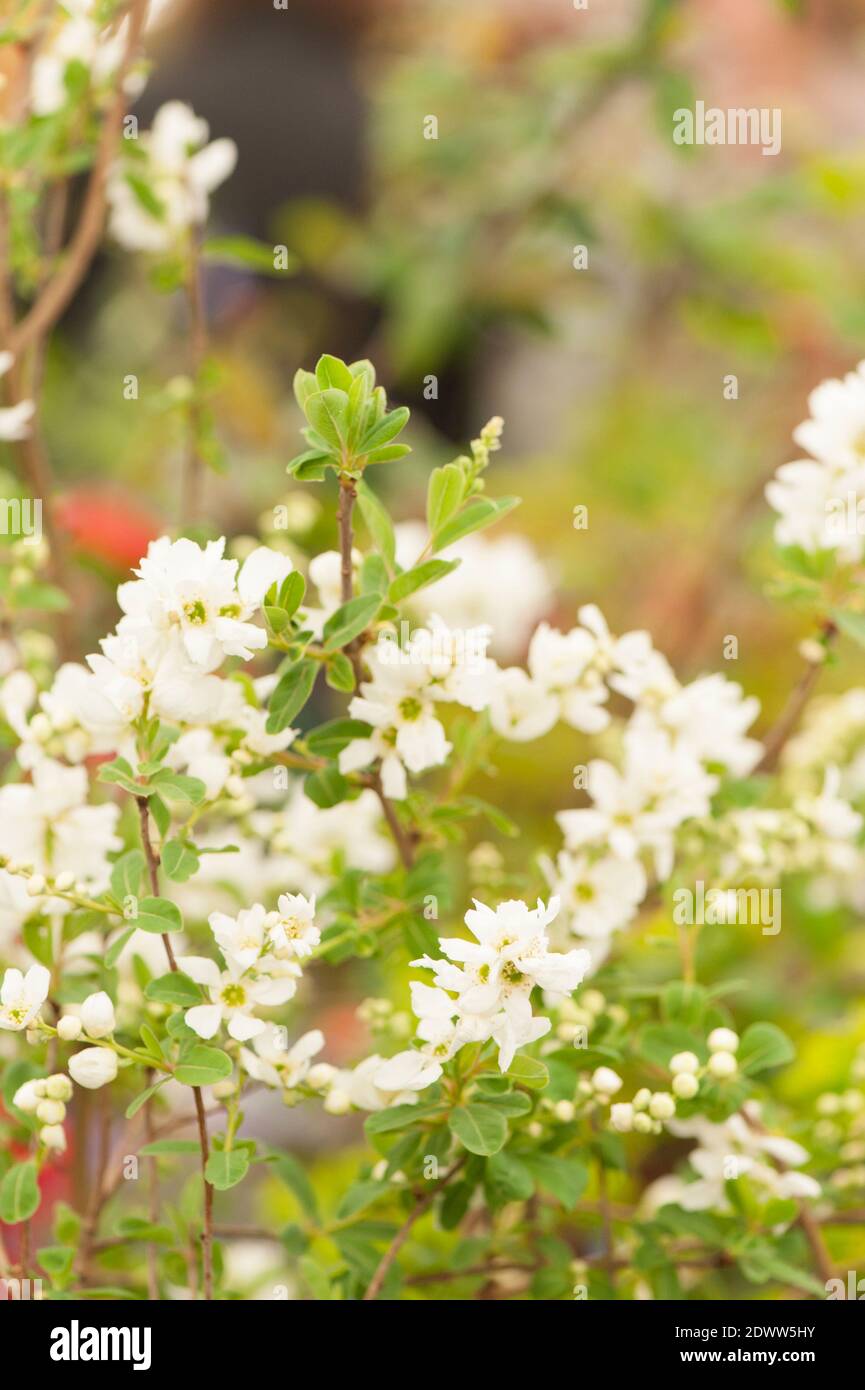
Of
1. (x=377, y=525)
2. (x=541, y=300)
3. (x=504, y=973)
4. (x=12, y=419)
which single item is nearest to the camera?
(x=504, y=973)

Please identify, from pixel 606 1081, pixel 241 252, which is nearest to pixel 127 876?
pixel 606 1081

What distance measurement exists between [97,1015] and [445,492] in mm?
256

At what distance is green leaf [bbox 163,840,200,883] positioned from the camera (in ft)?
1.84

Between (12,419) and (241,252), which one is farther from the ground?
(241,252)

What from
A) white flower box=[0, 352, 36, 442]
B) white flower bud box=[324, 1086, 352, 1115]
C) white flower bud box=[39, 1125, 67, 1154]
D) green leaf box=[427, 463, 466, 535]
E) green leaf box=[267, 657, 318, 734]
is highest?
white flower box=[0, 352, 36, 442]

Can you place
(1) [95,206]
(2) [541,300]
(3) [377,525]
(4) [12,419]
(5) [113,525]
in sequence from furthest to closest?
(2) [541,300]
(5) [113,525]
(1) [95,206]
(4) [12,419]
(3) [377,525]

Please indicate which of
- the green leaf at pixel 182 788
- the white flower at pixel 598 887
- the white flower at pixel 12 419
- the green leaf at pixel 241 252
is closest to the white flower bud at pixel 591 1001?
the white flower at pixel 598 887

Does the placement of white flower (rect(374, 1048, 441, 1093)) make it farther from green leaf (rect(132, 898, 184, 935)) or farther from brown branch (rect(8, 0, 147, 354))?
brown branch (rect(8, 0, 147, 354))

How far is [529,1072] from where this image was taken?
1.78 feet

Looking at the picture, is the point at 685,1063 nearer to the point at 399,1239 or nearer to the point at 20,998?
the point at 399,1239

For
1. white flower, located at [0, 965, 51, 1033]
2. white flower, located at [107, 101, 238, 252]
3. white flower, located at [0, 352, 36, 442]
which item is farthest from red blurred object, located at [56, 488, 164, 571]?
white flower, located at [0, 965, 51, 1033]

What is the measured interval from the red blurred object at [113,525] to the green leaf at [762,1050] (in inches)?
31.0

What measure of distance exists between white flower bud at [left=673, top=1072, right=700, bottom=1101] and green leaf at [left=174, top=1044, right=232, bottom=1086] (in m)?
0.20
